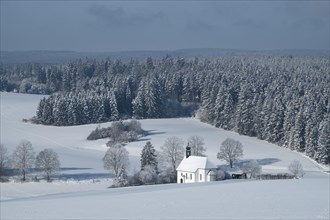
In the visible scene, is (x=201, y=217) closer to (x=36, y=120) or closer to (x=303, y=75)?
(x=36, y=120)

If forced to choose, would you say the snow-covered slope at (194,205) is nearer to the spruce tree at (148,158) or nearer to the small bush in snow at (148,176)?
the small bush in snow at (148,176)

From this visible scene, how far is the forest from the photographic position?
7425cm

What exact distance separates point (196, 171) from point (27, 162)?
55.1 ft

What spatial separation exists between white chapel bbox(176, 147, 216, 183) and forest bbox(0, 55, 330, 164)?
1918 cm

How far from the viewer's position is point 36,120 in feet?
303

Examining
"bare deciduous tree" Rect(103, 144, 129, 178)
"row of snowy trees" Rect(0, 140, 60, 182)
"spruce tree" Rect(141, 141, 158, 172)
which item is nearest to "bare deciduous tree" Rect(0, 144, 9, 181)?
"row of snowy trees" Rect(0, 140, 60, 182)

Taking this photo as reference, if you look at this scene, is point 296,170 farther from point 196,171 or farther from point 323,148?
point 323,148

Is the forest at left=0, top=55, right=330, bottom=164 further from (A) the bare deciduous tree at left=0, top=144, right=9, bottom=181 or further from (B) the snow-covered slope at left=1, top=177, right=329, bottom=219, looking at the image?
(B) the snow-covered slope at left=1, top=177, right=329, bottom=219

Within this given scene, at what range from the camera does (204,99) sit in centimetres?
9975

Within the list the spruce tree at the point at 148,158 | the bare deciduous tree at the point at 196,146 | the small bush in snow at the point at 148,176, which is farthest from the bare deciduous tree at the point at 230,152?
the small bush in snow at the point at 148,176

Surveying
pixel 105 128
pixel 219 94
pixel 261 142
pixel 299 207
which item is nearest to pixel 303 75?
pixel 219 94

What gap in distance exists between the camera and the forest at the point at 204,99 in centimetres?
7425

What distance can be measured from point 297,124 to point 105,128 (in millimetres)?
26219

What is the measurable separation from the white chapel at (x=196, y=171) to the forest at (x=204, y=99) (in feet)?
62.9
